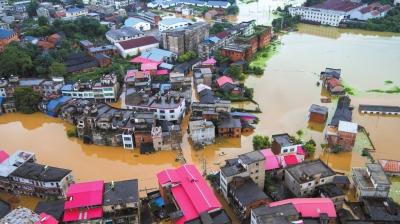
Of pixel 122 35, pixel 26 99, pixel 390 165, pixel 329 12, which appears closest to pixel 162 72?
pixel 122 35

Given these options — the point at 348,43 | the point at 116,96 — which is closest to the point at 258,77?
the point at 116,96

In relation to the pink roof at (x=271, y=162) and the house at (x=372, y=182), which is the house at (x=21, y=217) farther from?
the house at (x=372, y=182)

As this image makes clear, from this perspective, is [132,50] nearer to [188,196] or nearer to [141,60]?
[141,60]

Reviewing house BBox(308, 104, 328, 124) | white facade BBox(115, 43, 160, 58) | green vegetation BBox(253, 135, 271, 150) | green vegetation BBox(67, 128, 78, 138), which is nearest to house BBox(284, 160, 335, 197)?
green vegetation BBox(253, 135, 271, 150)

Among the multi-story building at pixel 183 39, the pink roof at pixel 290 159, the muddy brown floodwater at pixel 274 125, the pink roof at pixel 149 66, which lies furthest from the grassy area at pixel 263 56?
the pink roof at pixel 290 159

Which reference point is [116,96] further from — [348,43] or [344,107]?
[348,43]

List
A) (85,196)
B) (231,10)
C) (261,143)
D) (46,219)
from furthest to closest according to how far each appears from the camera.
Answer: (231,10)
(261,143)
(85,196)
(46,219)
